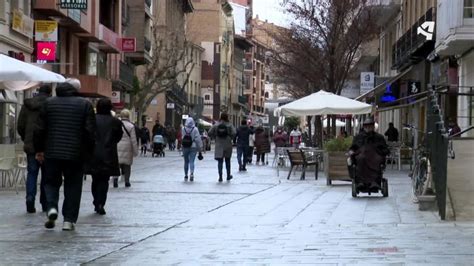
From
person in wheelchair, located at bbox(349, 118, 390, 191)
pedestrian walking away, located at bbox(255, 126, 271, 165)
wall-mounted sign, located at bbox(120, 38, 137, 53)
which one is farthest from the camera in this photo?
wall-mounted sign, located at bbox(120, 38, 137, 53)

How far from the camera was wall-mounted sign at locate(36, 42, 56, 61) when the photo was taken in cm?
3284

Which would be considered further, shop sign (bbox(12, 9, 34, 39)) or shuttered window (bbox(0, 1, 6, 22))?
shop sign (bbox(12, 9, 34, 39))

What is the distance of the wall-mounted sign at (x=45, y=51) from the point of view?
32.8 metres

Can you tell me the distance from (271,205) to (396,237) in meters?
4.88

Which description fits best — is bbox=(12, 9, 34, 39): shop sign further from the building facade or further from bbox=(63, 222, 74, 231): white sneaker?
the building facade

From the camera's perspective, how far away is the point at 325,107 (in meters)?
27.3

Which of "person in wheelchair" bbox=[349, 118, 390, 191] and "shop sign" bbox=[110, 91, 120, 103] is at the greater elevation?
"shop sign" bbox=[110, 91, 120, 103]

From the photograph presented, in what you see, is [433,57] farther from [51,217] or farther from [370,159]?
[51,217]

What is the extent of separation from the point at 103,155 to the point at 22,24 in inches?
803

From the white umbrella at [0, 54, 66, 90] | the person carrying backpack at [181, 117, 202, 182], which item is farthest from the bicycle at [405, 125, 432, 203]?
the person carrying backpack at [181, 117, 202, 182]

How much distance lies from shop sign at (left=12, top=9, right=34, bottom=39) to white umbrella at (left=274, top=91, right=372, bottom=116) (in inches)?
391

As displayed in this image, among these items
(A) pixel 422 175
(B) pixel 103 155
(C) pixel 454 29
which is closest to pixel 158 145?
(C) pixel 454 29

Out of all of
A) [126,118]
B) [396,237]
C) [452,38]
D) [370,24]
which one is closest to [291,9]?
[370,24]

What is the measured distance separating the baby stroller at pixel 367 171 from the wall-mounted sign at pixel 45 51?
18317 millimetres
